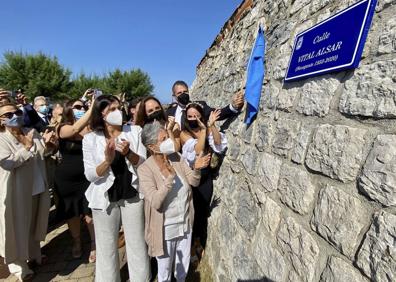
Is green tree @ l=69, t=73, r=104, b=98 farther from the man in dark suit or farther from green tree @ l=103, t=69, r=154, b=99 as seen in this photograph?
the man in dark suit

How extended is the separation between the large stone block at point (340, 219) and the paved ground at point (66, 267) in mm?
2015

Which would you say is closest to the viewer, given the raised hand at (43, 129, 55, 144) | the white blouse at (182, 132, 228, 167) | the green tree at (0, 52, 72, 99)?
the white blouse at (182, 132, 228, 167)

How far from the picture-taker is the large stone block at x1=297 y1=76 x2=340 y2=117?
1.77 metres

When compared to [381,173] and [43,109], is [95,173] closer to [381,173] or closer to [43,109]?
[381,173]

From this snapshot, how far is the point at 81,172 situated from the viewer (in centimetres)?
365

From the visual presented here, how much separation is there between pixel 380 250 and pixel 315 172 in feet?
1.94

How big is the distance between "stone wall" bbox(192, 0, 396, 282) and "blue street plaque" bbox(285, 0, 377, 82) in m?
0.05

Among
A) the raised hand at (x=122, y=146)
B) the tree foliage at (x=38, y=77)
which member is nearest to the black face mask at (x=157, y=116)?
the raised hand at (x=122, y=146)

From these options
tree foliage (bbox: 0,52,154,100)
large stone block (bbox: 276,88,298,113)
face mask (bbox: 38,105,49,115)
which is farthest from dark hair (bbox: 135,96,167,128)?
tree foliage (bbox: 0,52,154,100)

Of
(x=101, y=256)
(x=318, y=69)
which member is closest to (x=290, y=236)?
(x=318, y=69)

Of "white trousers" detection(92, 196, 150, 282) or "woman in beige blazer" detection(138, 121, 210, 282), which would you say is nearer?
"woman in beige blazer" detection(138, 121, 210, 282)

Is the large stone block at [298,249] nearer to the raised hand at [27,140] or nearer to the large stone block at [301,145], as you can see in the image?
the large stone block at [301,145]

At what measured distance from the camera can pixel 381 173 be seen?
4.23 ft

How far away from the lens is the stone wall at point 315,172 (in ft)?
4.33
